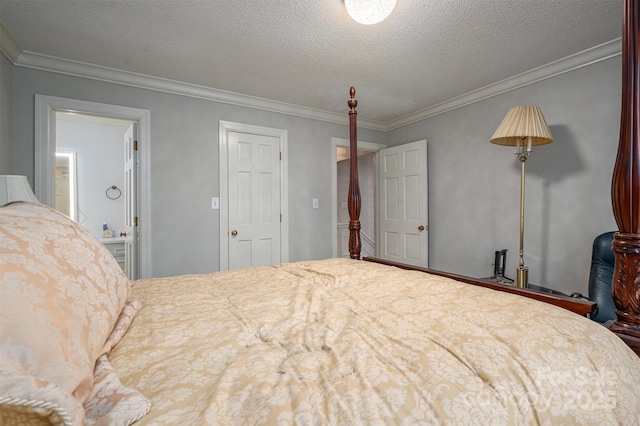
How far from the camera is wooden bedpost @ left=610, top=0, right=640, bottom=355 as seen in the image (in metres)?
0.88

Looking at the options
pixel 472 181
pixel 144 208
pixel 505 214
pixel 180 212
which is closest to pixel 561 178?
pixel 505 214

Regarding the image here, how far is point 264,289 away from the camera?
1324 mm

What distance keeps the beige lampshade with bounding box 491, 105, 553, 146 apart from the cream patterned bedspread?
1.89m

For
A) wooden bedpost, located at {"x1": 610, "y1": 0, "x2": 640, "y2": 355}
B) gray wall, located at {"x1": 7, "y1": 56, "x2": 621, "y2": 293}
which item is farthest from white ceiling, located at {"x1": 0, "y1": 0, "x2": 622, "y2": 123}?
wooden bedpost, located at {"x1": 610, "y1": 0, "x2": 640, "y2": 355}

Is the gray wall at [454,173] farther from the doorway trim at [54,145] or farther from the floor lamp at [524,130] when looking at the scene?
the floor lamp at [524,130]

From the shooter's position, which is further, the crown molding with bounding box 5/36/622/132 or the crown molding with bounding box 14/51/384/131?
the crown molding with bounding box 14/51/384/131

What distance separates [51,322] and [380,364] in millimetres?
615

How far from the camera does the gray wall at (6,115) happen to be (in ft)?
7.44

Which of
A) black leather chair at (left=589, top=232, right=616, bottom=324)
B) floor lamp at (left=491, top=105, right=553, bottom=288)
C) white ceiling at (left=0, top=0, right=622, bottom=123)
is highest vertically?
white ceiling at (left=0, top=0, right=622, bottom=123)

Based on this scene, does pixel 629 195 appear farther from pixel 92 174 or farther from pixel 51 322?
pixel 92 174

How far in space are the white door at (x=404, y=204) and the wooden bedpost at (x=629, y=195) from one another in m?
2.94

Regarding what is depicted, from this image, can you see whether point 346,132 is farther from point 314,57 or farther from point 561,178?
point 561,178

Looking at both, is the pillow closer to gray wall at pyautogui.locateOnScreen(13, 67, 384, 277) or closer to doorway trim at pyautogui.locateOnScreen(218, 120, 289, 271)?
gray wall at pyautogui.locateOnScreen(13, 67, 384, 277)

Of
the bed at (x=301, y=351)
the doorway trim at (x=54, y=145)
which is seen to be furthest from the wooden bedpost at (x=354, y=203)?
the doorway trim at (x=54, y=145)
